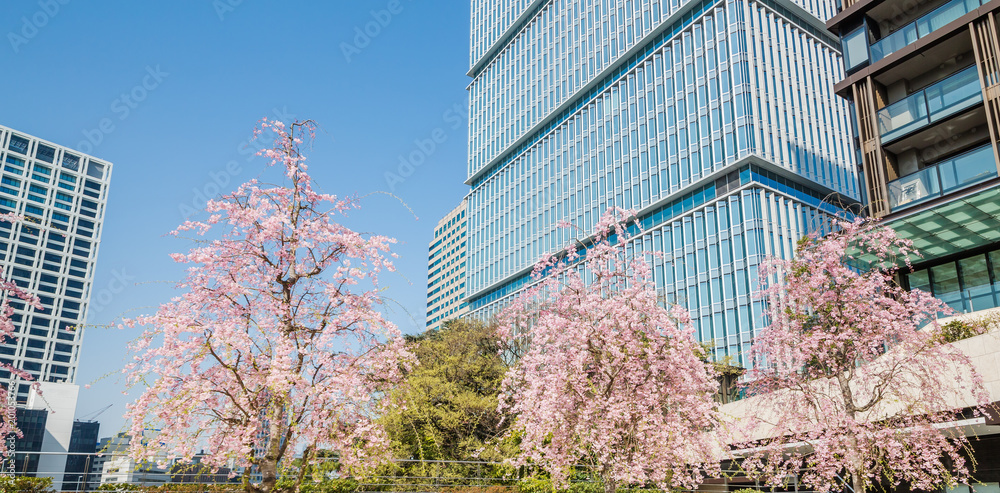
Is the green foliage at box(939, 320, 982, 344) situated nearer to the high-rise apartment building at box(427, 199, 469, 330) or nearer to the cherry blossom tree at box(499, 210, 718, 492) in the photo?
the cherry blossom tree at box(499, 210, 718, 492)

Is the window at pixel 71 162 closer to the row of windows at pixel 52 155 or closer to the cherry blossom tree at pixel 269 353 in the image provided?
the row of windows at pixel 52 155

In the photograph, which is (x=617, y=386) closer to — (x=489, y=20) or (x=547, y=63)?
(x=547, y=63)

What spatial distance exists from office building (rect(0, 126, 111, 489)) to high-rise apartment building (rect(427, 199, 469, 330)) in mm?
77260

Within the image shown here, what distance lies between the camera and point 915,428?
14.5 meters

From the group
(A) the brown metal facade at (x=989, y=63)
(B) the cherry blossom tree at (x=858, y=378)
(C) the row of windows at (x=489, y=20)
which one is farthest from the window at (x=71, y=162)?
(A) the brown metal facade at (x=989, y=63)

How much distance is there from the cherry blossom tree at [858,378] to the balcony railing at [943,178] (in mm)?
7329

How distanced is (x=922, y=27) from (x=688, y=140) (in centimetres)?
3216

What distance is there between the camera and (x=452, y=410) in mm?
33219

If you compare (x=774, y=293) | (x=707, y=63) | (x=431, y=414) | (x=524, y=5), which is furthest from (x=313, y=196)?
(x=524, y=5)

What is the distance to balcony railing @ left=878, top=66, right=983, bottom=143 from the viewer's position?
74.5ft

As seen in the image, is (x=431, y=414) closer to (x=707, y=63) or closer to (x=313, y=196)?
(x=313, y=196)

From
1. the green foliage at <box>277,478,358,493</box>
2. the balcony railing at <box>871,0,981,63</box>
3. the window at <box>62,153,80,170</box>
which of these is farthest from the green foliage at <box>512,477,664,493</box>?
the window at <box>62,153,80,170</box>

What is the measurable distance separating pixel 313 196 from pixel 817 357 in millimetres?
11934

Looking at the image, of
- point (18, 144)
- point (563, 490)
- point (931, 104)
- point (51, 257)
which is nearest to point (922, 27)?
point (931, 104)
